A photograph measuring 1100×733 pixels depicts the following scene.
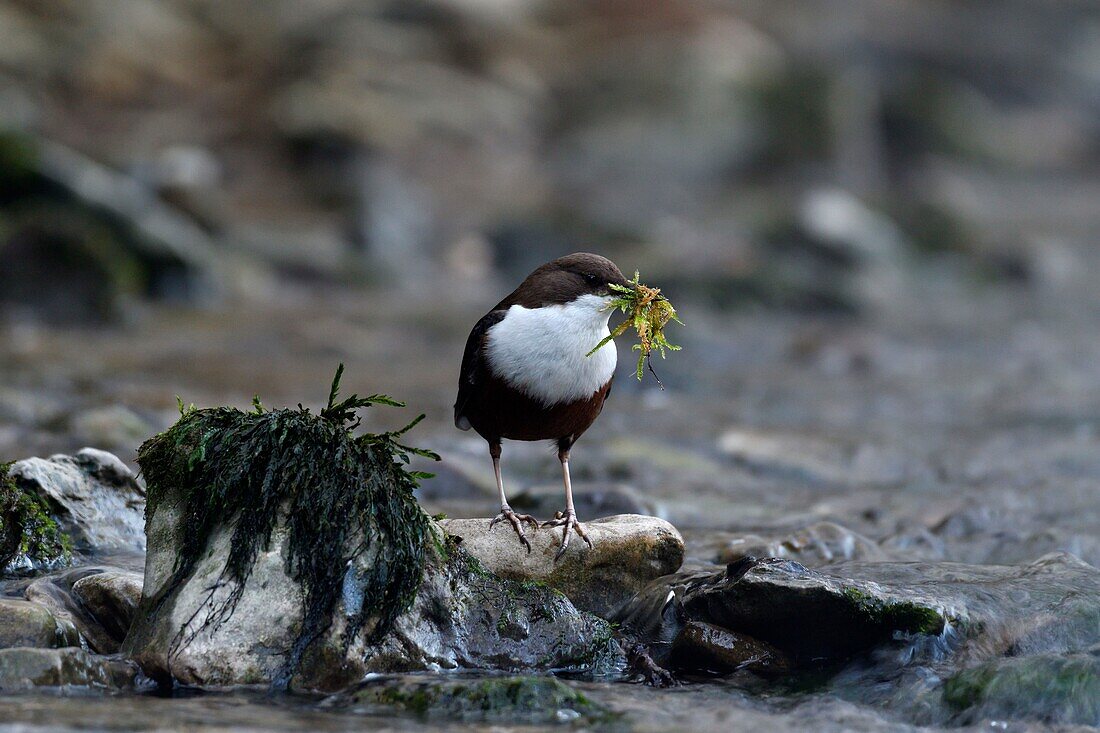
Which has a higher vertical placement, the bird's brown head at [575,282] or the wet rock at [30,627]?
the bird's brown head at [575,282]

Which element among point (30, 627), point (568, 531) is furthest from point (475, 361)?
point (30, 627)

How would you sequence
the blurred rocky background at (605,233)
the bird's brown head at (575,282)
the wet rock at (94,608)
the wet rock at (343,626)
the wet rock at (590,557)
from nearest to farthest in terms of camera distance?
the wet rock at (343,626) → the wet rock at (94,608) → the wet rock at (590,557) → the bird's brown head at (575,282) → the blurred rocky background at (605,233)

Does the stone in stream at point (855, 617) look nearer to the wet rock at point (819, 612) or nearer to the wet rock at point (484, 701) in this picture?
the wet rock at point (819, 612)

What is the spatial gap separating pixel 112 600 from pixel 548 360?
1610mm

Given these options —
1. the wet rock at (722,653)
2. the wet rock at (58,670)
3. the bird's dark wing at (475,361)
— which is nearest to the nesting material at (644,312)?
the bird's dark wing at (475,361)

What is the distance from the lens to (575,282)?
428 cm

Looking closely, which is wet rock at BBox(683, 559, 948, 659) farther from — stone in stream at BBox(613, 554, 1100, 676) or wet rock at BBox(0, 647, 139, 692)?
wet rock at BBox(0, 647, 139, 692)

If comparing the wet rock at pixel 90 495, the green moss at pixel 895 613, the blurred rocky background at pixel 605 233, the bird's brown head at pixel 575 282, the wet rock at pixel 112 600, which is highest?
the blurred rocky background at pixel 605 233

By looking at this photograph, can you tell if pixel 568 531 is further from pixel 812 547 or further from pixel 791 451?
pixel 791 451

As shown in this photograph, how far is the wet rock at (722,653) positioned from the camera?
367 centimetres

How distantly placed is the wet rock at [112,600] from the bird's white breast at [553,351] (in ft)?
4.60

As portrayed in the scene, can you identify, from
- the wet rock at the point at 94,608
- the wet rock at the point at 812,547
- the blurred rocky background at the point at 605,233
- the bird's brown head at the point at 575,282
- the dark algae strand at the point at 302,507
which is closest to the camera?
the dark algae strand at the point at 302,507

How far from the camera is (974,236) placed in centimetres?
1739

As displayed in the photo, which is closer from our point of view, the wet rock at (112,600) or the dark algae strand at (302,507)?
the dark algae strand at (302,507)
